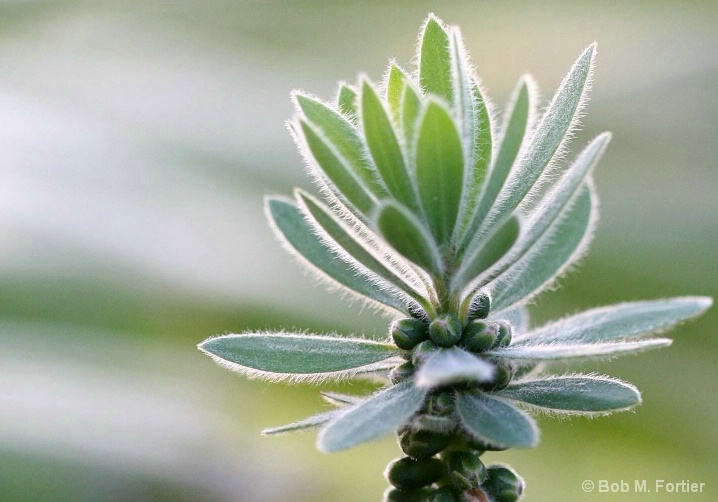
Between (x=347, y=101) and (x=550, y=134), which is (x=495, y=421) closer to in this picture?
(x=550, y=134)

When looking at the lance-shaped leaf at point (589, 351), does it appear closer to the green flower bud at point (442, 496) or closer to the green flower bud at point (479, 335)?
the green flower bud at point (479, 335)

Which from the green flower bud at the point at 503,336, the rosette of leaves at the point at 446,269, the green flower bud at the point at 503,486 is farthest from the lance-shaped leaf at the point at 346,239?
the green flower bud at the point at 503,486

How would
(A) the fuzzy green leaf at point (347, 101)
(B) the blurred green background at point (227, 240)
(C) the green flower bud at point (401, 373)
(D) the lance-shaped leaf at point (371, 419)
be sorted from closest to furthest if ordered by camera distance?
(D) the lance-shaped leaf at point (371, 419)
(C) the green flower bud at point (401, 373)
(A) the fuzzy green leaf at point (347, 101)
(B) the blurred green background at point (227, 240)

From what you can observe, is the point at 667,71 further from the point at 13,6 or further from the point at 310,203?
the point at 13,6

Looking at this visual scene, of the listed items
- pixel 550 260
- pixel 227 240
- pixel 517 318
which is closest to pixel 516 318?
pixel 517 318

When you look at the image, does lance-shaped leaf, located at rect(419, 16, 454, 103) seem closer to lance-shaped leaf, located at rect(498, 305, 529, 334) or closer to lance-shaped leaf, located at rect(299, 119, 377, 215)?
lance-shaped leaf, located at rect(299, 119, 377, 215)

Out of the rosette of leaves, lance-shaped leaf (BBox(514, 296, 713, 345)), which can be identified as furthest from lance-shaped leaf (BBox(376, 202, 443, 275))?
lance-shaped leaf (BBox(514, 296, 713, 345))

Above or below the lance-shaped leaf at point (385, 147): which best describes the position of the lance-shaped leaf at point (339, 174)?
below
